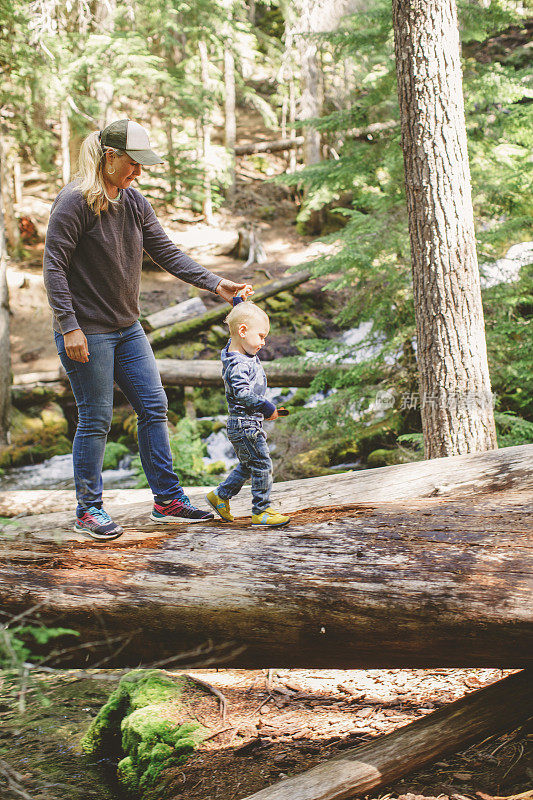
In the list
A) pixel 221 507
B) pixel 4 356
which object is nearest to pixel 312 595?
pixel 221 507

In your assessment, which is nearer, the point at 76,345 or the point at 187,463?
the point at 76,345

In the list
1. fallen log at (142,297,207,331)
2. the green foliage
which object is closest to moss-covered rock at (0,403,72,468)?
fallen log at (142,297,207,331)

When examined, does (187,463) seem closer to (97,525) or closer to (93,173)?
(97,525)

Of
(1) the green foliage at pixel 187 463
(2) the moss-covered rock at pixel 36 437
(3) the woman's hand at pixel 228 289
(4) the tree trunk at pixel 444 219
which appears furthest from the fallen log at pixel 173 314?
(3) the woman's hand at pixel 228 289

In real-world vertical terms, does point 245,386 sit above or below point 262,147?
below

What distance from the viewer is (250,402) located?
11.8ft

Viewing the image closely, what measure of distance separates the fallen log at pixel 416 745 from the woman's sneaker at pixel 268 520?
4.03ft

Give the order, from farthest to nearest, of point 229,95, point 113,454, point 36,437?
point 229,95, point 36,437, point 113,454

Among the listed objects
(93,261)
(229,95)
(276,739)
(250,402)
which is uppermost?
(229,95)

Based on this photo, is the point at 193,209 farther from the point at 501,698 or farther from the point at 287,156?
the point at 501,698

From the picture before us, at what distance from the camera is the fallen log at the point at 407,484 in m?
3.92

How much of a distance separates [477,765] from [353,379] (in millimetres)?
4828

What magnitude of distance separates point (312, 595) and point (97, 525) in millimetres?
1471

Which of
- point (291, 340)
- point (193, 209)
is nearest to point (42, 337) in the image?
point (291, 340)
